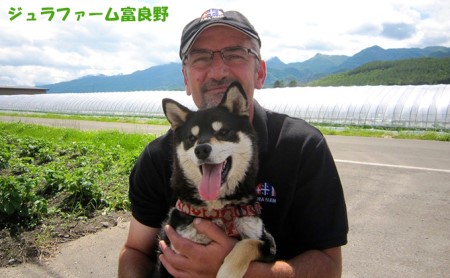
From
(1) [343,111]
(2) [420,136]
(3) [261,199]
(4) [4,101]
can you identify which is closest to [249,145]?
(3) [261,199]

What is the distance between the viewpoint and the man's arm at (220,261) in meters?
2.08

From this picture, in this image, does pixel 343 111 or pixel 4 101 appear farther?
pixel 4 101

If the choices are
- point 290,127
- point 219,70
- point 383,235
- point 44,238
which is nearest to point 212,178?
point 290,127

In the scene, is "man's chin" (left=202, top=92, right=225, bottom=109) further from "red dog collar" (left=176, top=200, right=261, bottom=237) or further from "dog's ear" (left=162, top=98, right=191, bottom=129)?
"red dog collar" (left=176, top=200, right=261, bottom=237)

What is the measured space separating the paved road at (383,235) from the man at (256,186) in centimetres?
200

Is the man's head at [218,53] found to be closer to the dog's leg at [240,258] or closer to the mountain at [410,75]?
the dog's leg at [240,258]

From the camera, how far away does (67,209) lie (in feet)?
18.3

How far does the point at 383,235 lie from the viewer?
513 centimetres

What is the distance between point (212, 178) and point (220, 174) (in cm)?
6

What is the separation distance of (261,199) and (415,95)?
22.8 meters

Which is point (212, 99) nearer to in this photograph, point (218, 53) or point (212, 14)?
point (218, 53)

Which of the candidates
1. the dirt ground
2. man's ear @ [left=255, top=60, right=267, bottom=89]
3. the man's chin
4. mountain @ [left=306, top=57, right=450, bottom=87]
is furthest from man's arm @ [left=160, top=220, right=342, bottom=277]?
mountain @ [left=306, top=57, right=450, bottom=87]

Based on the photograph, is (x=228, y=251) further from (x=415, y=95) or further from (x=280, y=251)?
(x=415, y=95)

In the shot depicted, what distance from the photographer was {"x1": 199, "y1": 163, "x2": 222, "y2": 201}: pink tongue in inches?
84.7
